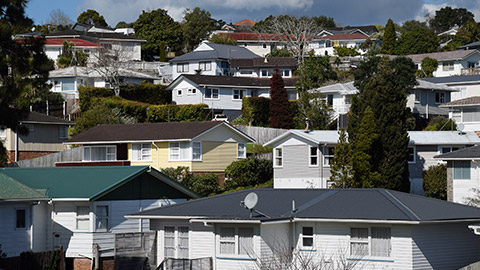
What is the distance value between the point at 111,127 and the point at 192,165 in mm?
9211

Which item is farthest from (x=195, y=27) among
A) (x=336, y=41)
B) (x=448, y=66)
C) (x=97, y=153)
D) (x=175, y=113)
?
(x=97, y=153)

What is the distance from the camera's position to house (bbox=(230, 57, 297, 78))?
93.5m

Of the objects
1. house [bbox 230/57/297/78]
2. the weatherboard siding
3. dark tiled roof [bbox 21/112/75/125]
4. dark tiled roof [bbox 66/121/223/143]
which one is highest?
Answer: house [bbox 230/57/297/78]

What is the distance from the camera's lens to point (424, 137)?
53.1m

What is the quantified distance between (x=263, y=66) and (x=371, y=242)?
65104 mm

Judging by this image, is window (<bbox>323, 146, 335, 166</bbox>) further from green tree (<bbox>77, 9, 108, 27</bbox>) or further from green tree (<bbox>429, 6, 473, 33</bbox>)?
green tree (<bbox>429, 6, 473, 33</bbox>)

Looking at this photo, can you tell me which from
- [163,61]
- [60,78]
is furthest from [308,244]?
[163,61]

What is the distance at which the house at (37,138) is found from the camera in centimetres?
6488

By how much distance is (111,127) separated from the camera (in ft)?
204

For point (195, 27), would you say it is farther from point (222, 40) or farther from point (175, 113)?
point (175, 113)

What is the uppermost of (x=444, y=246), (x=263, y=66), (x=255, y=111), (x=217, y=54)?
(x=217, y=54)

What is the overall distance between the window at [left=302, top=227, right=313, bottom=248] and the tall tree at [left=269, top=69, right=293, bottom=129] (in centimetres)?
3938

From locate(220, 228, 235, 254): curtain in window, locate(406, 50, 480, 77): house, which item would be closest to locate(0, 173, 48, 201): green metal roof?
locate(220, 228, 235, 254): curtain in window

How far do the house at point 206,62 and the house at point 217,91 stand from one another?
14245mm
